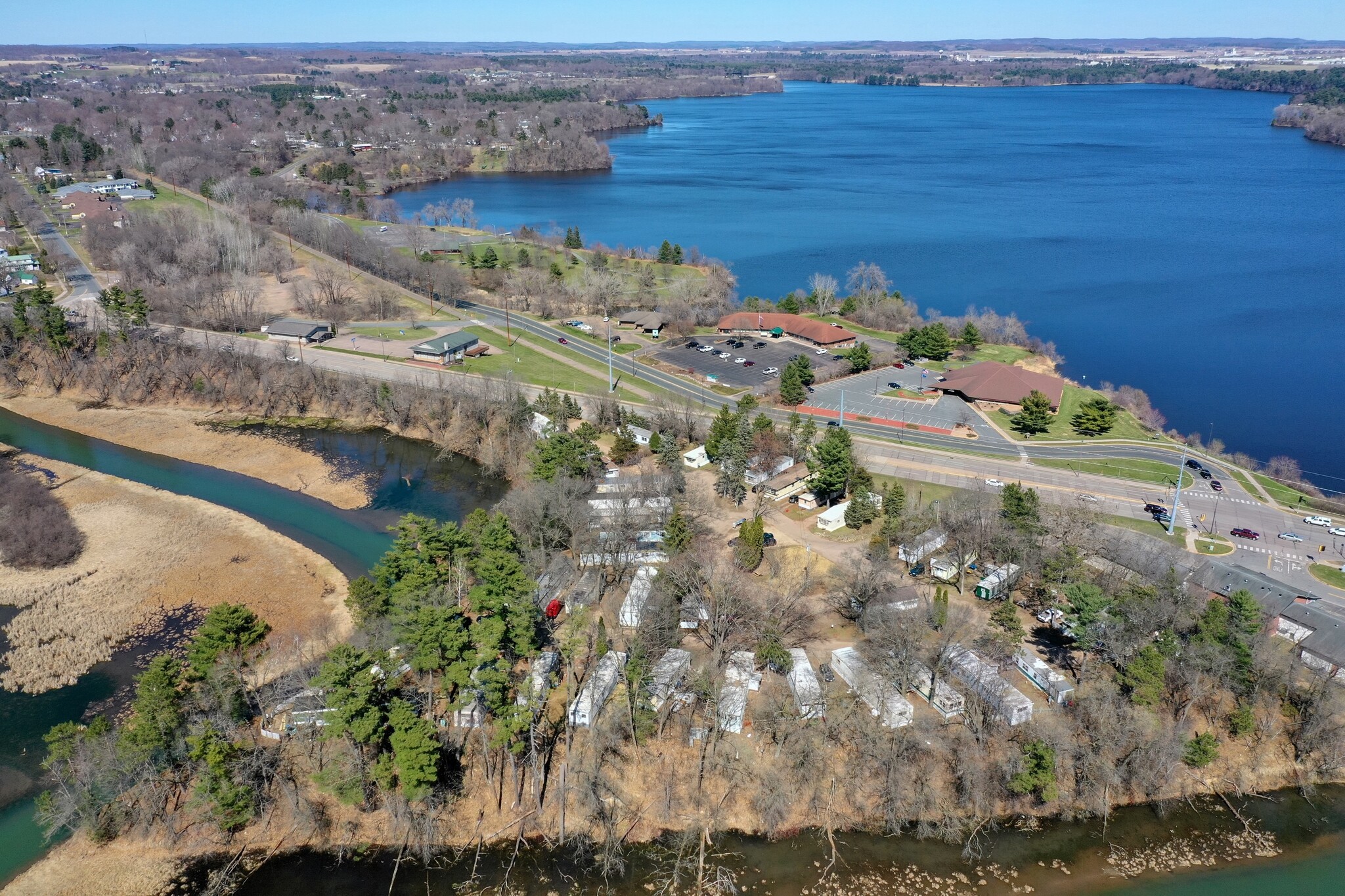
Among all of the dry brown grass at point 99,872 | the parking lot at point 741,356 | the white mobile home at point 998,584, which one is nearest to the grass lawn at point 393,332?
the parking lot at point 741,356

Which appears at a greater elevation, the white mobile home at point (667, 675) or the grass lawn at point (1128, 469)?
the white mobile home at point (667, 675)

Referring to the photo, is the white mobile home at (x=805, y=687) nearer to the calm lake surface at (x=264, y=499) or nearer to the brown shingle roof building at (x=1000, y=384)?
the calm lake surface at (x=264, y=499)

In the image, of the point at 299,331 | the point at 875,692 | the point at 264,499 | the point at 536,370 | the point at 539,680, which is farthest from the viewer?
the point at 299,331

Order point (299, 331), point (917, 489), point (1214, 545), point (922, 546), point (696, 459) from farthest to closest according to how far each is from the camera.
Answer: point (299, 331)
point (696, 459)
point (917, 489)
point (1214, 545)
point (922, 546)

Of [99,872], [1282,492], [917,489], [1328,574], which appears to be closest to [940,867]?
[917,489]

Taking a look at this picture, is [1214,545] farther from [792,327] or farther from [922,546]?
[792,327]

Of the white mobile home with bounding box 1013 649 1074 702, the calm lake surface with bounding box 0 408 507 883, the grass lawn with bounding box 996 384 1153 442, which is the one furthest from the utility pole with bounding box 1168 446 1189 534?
the calm lake surface with bounding box 0 408 507 883

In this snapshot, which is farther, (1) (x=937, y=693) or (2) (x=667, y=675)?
(2) (x=667, y=675)
